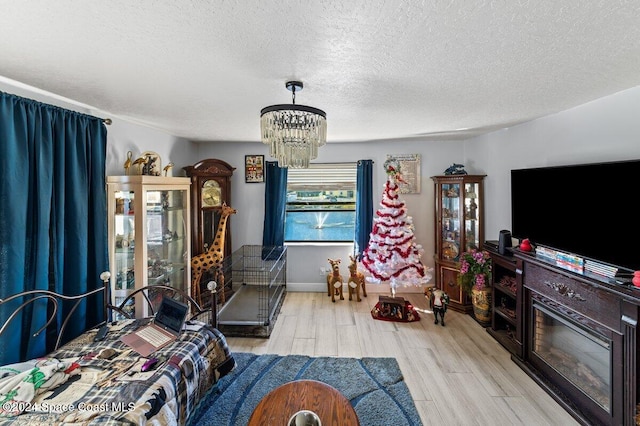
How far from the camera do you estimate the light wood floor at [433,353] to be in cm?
210

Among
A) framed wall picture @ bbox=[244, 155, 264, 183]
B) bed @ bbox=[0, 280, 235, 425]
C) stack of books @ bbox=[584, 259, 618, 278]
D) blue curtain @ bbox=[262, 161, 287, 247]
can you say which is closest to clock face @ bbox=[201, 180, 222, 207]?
framed wall picture @ bbox=[244, 155, 264, 183]

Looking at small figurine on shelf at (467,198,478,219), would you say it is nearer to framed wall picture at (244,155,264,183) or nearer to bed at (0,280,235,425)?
framed wall picture at (244,155,264,183)

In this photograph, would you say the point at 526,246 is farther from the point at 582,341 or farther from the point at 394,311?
the point at 394,311

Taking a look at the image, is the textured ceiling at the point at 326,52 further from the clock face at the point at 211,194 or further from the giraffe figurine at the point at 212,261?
the giraffe figurine at the point at 212,261

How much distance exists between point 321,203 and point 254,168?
1212 mm

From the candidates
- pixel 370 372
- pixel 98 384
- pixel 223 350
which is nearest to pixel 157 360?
pixel 98 384

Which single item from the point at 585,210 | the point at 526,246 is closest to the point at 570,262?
the point at 585,210

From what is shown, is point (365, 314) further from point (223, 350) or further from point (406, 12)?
point (406, 12)

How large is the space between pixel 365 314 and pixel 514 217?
208 centimetres

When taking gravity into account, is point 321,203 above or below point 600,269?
above

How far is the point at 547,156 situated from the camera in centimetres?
282

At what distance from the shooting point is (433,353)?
2.85m

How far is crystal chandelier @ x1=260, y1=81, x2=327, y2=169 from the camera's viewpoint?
1.65 metres

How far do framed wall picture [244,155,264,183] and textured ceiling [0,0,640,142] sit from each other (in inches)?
77.2
